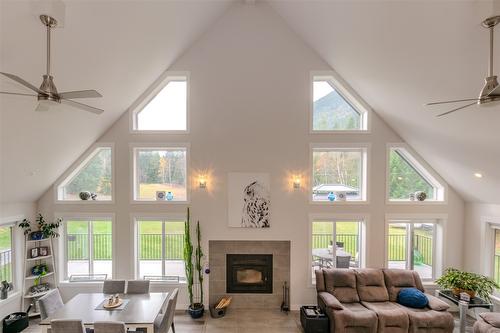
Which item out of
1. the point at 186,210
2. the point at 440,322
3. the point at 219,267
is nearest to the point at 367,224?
the point at 440,322

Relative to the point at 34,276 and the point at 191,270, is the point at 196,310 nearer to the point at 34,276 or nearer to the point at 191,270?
the point at 191,270

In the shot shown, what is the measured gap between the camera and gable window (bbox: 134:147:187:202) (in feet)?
20.5

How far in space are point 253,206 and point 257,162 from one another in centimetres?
100

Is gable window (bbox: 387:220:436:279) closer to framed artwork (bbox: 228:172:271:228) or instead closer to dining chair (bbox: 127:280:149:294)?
framed artwork (bbox: 228:172:271:228)

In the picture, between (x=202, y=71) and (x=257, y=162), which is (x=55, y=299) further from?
(x=202, y=71)

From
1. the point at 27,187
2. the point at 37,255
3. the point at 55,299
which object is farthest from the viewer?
the point at 37,255

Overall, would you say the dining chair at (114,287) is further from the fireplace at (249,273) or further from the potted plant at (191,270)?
the fireplace at (249,273)

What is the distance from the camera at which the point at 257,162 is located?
606cm

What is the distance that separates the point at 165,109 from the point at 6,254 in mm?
4403

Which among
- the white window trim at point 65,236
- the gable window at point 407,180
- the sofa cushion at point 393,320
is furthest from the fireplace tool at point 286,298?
the white window trim at point 65,236

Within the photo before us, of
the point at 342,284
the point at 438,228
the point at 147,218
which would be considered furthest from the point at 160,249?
the point at 438,228

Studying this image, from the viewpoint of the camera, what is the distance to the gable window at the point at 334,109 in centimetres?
618

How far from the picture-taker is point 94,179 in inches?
246

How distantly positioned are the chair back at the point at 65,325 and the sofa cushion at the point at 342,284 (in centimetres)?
437
